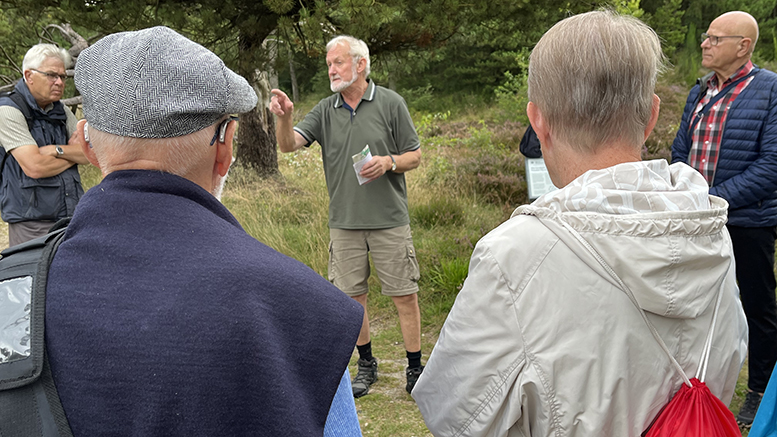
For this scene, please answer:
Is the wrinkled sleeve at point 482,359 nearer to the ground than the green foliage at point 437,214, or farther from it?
farther from it

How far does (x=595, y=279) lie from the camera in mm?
1272

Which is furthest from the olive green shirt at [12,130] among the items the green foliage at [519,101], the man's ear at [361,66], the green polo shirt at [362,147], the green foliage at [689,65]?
the green foliage at [689,65]

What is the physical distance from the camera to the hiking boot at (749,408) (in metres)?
3.32

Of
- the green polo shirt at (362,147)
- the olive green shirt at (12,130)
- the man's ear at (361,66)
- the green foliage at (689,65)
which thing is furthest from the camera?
the green foliage at (689,65)

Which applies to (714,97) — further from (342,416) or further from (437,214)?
(437,214)

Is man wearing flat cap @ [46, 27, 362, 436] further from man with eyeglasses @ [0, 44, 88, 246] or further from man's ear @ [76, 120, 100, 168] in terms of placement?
man with eyeglasses @ [0, 44, 88, 246]

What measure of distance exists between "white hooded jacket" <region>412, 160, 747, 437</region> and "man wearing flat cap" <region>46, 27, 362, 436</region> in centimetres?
37

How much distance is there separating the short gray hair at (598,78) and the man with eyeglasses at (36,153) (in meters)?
3.45

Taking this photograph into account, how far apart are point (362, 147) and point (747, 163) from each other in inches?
91.3

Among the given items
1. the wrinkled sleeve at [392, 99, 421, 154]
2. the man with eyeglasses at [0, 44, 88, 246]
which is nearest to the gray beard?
the wrinkled sleeve at [392, 99, 421, 154]

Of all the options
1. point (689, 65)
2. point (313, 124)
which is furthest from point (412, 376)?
point (689, 65)

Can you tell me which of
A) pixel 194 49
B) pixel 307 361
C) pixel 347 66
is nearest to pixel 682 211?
pixel 307 361

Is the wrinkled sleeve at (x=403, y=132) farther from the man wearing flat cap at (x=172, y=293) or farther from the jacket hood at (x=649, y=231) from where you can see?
the man wearing flat cap at (x=172, y=293)

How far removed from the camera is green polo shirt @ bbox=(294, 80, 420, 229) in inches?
154
